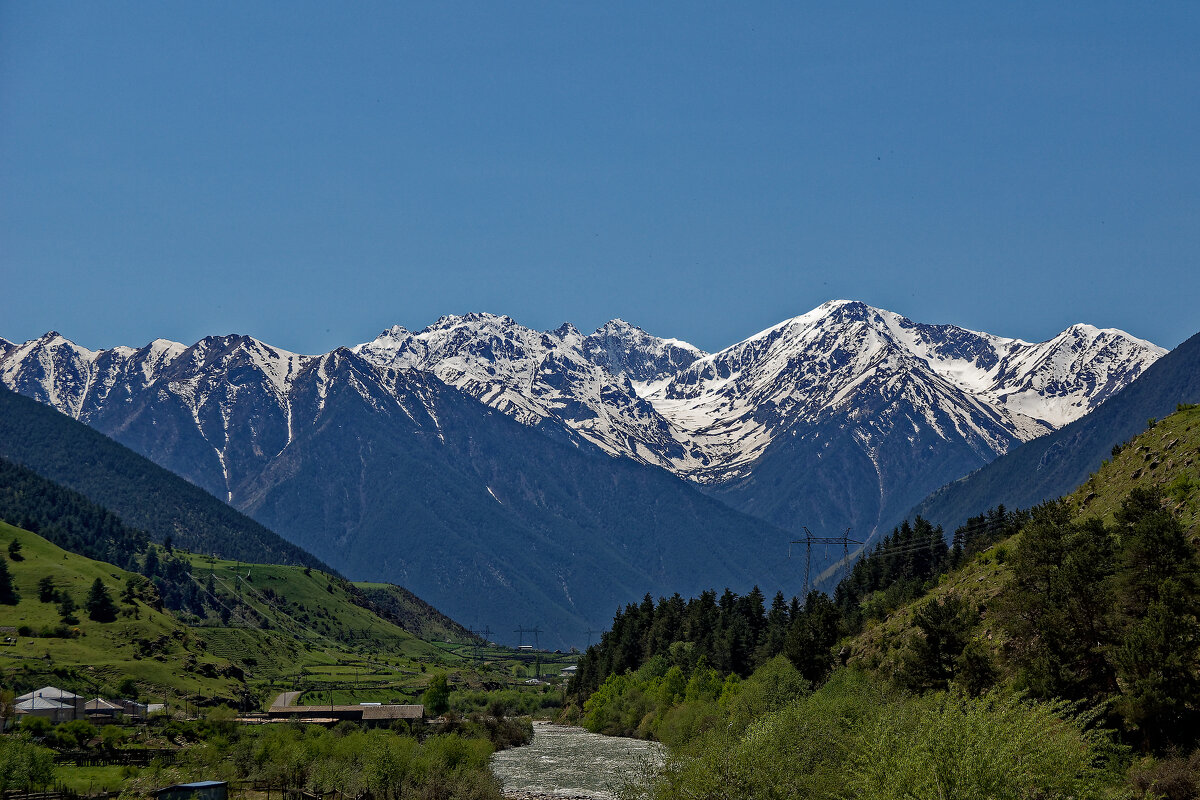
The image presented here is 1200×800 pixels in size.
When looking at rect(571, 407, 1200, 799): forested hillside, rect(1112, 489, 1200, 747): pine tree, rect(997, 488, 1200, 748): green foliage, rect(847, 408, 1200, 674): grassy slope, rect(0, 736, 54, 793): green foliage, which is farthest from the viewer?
rect(0, 736, 54, 793): green foliage

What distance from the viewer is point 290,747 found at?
A: 15288 centimetres

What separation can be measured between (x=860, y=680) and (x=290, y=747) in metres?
73.8

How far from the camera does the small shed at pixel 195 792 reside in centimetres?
11706

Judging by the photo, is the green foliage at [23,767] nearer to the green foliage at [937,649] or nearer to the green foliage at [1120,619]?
the green foliage at [937,649]

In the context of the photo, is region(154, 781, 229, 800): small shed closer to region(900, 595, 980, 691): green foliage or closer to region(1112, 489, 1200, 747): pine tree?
region(900, 595, 980, 691): green foliage

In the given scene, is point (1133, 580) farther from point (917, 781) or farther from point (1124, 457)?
point (1124, 457)

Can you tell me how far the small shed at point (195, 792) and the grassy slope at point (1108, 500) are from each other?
7386 centimetres

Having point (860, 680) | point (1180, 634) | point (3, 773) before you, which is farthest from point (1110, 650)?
point (3, 773)

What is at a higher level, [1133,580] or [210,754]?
[1133,580]

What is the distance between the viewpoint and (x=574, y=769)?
166 metres

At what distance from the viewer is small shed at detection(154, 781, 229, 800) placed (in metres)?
117

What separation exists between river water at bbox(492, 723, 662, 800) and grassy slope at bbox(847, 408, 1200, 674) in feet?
106

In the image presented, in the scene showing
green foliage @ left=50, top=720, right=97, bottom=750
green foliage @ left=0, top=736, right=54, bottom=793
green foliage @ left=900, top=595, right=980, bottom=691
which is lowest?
green foliage @ left=0, top=736, right=54, bottom=793

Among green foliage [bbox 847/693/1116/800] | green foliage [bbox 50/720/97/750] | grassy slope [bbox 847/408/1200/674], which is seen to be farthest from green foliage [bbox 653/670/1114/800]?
green foliage [bbox 50/720/97/750]
